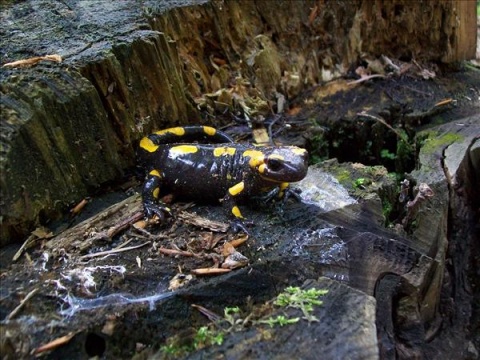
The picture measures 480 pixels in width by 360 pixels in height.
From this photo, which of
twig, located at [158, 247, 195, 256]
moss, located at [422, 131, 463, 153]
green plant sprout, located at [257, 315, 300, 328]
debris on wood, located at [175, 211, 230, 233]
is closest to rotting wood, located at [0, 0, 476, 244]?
debris on wood, located at [175, 211, 230, 233]

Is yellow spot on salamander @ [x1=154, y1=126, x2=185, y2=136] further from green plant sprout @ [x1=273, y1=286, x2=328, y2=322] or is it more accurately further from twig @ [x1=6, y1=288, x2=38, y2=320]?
green plant sprout @ [x1=273, y1=286, x2=328, y2=322]

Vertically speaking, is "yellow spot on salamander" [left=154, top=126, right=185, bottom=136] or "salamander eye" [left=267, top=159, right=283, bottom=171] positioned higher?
"yellow spot on salamander" [left=154, top=126, right=185, bottom=136]

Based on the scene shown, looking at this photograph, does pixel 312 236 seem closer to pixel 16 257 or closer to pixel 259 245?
pixel 259 245

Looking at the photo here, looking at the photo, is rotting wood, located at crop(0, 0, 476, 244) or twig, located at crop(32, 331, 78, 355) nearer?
twig, located at crop(32, 331, 78, 355)

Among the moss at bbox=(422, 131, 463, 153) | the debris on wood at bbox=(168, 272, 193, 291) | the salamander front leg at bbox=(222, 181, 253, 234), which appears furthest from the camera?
the moss at bbox=(422, 131, 463, 153)

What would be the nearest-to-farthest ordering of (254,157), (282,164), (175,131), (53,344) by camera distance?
1. (53,344)
2. (282,164)
3. (254,157)
4. (175,131)

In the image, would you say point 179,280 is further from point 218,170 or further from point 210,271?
point 218,170

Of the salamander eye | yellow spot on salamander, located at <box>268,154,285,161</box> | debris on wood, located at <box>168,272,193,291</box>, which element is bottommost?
debris on wood, located at <box>168,272,193,291</box>

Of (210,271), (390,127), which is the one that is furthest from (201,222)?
(390,127)
